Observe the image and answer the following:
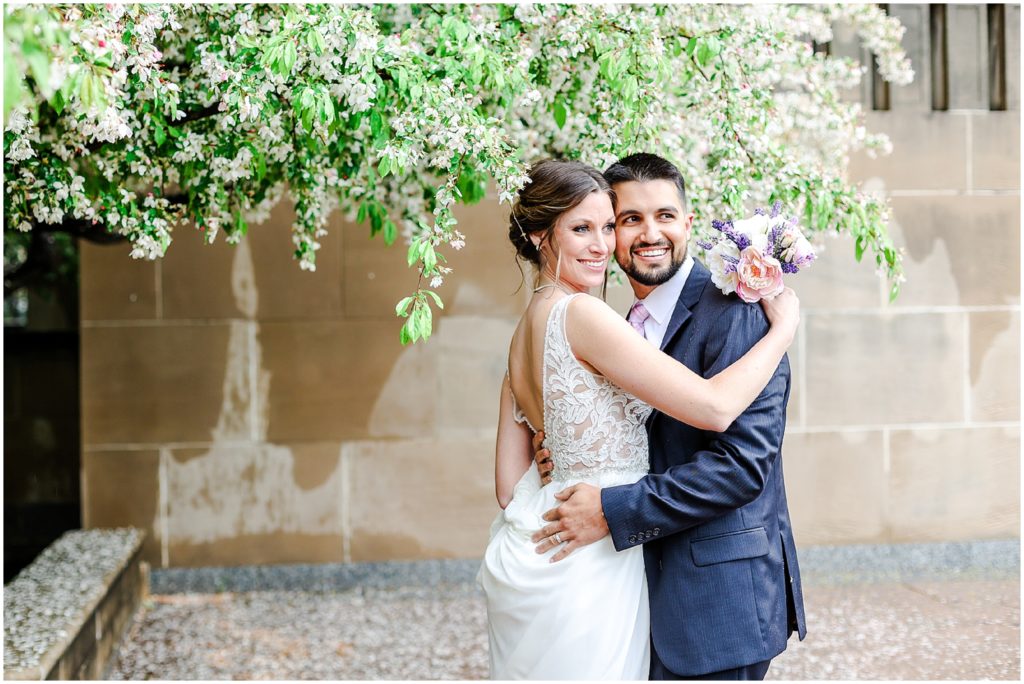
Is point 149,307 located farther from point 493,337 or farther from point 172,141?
point 172,141

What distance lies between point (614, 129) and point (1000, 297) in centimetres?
A: 513

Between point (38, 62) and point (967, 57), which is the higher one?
point (967, 57)

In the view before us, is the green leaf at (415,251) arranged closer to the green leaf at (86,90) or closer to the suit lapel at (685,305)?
the suit lapel at (685,305)

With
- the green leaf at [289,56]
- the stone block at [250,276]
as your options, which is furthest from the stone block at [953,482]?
the green leaf at [289,56]

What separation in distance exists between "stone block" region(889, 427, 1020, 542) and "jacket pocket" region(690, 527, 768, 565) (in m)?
5.16

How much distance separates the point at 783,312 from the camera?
8.69ft

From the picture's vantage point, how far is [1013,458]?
7332mm

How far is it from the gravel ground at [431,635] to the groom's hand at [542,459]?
9.18 feet

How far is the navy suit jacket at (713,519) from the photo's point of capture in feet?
8.37

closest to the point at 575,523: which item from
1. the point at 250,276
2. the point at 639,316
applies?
the point at 639,316

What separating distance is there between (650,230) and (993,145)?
18.4 feet

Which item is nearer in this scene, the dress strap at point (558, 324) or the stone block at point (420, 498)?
the dress strap at point (558, 324)

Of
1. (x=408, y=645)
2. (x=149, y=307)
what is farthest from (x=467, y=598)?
(x=149, y=307)

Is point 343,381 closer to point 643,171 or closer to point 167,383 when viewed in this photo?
point 167,383
